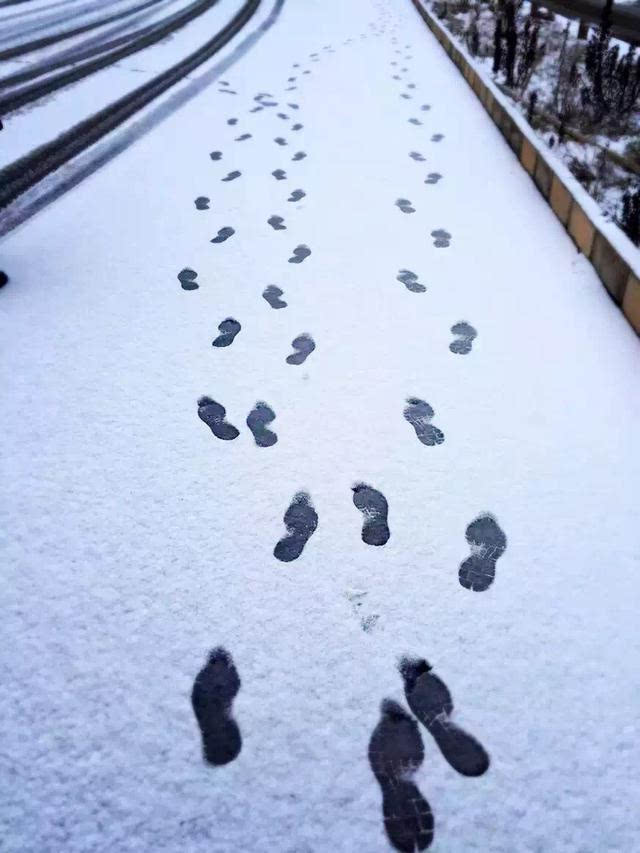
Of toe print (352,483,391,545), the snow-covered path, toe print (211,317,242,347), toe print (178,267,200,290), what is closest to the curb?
the snow-covered path

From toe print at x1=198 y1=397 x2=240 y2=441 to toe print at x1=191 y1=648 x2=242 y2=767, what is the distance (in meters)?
0.80

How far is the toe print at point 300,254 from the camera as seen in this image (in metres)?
2.95

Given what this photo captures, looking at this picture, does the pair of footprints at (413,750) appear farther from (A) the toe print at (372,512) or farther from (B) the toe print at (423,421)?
(B) the toe print at (423,421)

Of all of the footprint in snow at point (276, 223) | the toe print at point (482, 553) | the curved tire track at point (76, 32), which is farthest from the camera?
the curved tire track at point (76, 32)

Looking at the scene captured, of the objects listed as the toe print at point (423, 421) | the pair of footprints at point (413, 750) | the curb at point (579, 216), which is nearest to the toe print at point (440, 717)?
the pair of footprints at point (413, 750)

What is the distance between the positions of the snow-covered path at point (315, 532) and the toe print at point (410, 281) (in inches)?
1.0

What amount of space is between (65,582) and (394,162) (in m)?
3.66

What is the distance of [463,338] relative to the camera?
2.36 metres

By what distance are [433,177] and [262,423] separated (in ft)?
8.66

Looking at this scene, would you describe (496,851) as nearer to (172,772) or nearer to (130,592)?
(172,772)

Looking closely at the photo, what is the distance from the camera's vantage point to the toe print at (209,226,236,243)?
3128mm

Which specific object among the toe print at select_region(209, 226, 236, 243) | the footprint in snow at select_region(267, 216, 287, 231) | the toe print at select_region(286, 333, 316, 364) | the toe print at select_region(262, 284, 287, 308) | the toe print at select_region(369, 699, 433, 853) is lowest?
the toe print at select_region(369, 699, 433, 853)

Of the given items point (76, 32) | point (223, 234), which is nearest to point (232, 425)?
point (223, 234)

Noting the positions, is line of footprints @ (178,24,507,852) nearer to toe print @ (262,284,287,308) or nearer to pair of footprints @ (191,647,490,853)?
pair of footprints @ (191,647,490,853)
